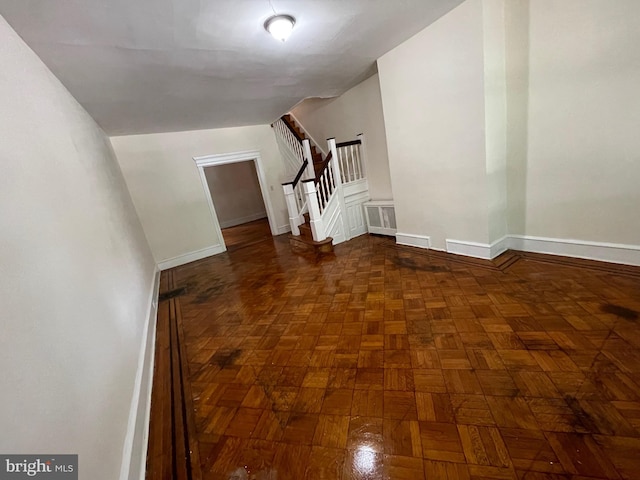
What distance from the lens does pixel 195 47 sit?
2209 millimetres

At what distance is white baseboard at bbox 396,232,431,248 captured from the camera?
136 inches

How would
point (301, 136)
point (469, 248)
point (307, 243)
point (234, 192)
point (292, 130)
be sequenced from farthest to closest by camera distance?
point (234, 192) < point (301, 136) < point (292, 130) < point (307, 243) < point (469, 248)

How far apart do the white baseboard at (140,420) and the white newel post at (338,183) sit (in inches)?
123

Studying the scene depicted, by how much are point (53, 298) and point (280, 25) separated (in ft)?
7.48

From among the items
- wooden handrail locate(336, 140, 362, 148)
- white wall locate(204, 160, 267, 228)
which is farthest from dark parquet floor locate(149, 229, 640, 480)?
white wall locate(204, 160, 267, 228)

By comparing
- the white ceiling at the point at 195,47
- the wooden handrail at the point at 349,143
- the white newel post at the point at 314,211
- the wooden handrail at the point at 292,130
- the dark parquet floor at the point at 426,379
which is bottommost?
the dark parquet floor at the point at 426,379

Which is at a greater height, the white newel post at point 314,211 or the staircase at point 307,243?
the white newel post at point 314,211

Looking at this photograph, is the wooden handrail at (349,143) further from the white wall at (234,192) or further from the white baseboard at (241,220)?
the white baseboard at (241,220)

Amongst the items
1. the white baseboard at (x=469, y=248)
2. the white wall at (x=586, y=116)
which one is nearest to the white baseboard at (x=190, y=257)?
the white baseboard at (x=469, y=248)

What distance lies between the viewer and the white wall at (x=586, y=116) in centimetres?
195

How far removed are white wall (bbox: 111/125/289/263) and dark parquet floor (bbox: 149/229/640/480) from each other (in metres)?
2.54

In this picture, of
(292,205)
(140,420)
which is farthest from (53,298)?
(292,205)

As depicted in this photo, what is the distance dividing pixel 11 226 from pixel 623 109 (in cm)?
379

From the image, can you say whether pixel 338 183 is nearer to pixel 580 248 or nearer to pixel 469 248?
pixel 469 248
